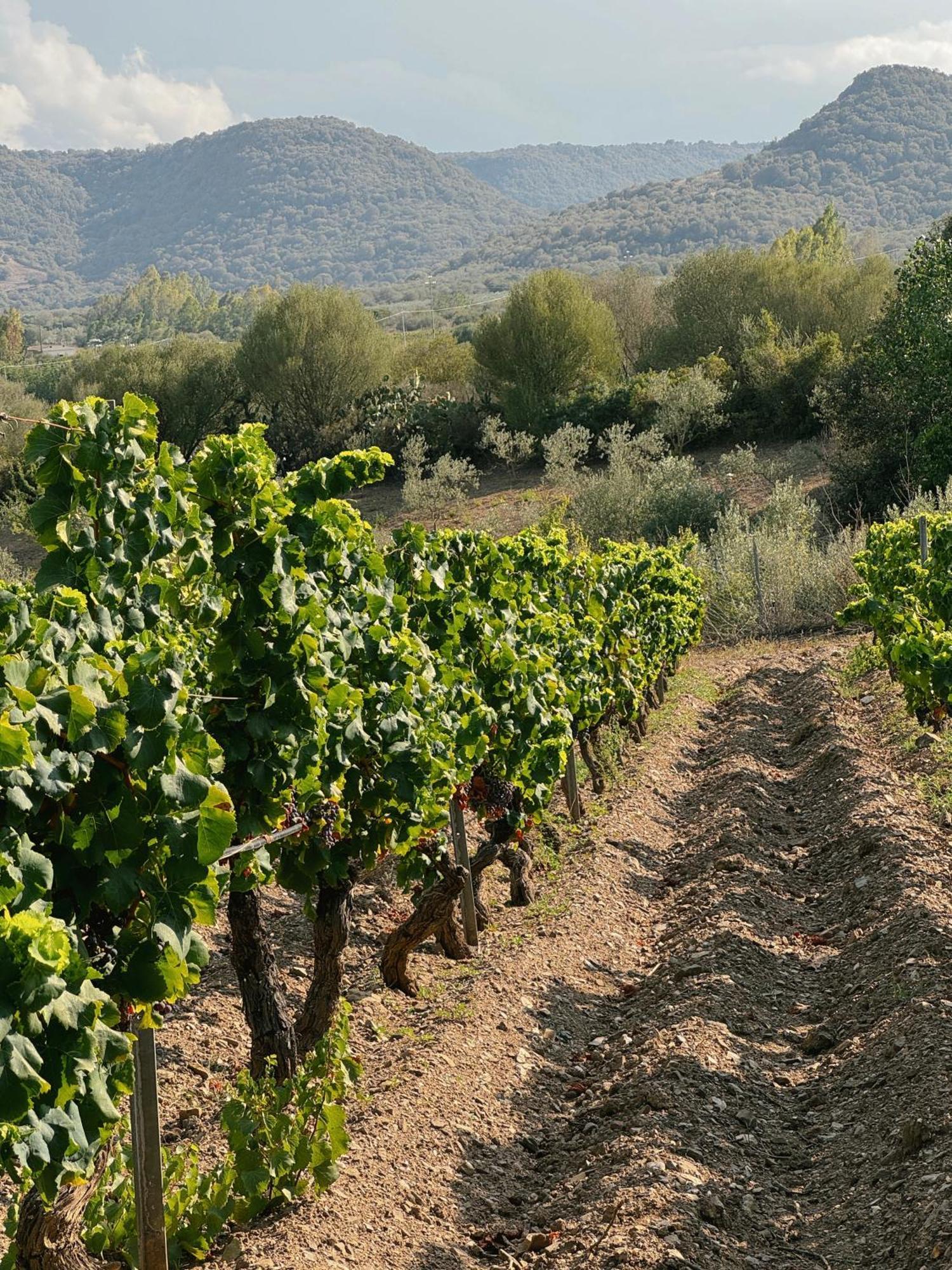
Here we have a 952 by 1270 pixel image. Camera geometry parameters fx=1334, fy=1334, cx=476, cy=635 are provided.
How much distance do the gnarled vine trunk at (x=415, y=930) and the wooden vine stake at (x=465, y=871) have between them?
0.87ft

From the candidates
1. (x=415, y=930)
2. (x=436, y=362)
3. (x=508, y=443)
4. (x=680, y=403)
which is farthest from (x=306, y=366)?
(x=415, y=930)

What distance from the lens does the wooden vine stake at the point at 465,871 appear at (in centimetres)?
783

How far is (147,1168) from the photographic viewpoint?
3941mm

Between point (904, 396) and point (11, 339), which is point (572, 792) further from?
point (11, 339)

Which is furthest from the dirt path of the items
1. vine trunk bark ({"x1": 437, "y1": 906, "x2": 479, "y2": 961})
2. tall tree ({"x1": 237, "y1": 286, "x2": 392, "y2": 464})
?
tall tree ({"x1": 237, "y1": 286, "x2": 392, "y2": 464})

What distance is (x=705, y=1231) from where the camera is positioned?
4.46m

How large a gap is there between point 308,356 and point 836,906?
38273 millimetres

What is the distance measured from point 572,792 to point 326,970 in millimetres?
5425

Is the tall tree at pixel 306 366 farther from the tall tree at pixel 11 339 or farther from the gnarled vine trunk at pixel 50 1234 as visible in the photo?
the tall tree at pixel 11 339

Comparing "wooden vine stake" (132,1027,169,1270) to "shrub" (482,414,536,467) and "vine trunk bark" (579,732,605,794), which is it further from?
"shrub" (482,414,536,467)

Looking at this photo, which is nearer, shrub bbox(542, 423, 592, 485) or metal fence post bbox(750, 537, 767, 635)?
metal fence post bbox(750, 537, 767, 635)

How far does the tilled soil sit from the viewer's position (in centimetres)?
454

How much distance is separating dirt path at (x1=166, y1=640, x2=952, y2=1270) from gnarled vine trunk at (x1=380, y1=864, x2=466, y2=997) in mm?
163

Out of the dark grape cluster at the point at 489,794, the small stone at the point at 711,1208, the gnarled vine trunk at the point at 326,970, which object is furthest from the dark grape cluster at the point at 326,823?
the dark grape cluster at the point at 489,794
